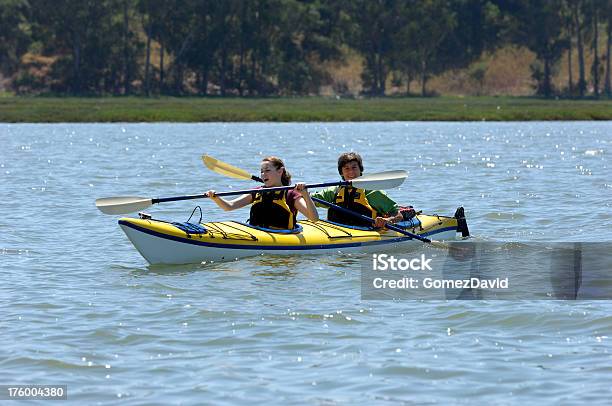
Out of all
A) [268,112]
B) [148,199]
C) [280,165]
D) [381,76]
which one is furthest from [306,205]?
[381,76]

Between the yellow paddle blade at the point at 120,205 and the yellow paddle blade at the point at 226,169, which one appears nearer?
the yellow paddle blade at the point at 120,205

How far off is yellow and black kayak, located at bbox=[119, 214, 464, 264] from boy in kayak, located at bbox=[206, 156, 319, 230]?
17 cm

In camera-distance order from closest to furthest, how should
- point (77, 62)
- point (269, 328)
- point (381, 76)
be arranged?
1. point (269, 328)
2. point (77, 62)
3. point (381, 76)

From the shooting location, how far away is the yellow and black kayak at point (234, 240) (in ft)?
42.1

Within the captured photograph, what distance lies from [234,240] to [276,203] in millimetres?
759

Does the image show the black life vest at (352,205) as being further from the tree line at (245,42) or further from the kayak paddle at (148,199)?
the tree line at (245,42)

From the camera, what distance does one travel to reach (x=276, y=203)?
13.6m

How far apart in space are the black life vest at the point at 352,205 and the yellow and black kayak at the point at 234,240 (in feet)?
0.92

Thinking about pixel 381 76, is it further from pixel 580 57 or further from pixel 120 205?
pixel 120 205

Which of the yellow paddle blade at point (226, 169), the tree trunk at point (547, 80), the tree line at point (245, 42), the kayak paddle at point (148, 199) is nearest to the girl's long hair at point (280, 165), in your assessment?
the kayak paddle at point (148, 199)

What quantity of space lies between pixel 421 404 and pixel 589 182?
18.8m

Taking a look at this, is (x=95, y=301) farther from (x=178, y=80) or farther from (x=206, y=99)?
(x=178, y=80)

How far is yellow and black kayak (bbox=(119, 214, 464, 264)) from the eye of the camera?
42.1 ft

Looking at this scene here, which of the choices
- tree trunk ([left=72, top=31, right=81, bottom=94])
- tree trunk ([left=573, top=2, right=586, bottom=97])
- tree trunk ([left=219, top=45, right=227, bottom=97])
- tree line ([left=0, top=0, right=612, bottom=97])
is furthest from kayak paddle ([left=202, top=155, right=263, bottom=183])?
tree trunk ([left=573, top=2, right=586, bottom=97])
